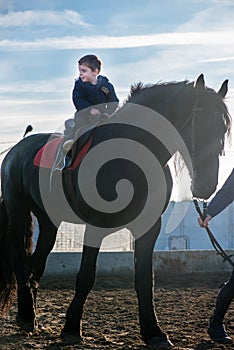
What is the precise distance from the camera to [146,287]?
5207 millimetres

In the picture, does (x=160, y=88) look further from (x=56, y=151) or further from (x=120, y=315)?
(x=120, y=315)

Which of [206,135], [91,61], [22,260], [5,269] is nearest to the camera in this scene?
[206,135]

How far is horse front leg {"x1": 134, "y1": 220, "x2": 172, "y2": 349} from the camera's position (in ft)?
16.7

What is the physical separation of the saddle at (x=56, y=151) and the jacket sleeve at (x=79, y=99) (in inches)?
13.1

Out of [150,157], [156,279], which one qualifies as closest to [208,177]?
[150,157]

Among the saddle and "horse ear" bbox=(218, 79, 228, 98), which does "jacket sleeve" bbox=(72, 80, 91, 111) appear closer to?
the saddle

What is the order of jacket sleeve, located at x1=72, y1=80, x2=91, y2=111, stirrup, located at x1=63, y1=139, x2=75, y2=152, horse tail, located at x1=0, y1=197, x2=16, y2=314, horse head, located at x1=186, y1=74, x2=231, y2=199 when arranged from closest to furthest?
horse head, located at x1=186, y1=74, x2=231, y2=199
stirrup, located at x1=63, y1=139, x2=75, y2=152
jacket sleeve, located at x1=72, y1=80, x2=91, y2=111
horse tail, located at x1=0, y1=197, x2=16, y2=314

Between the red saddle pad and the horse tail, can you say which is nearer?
the red saddle pad

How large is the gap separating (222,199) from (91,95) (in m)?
1.36

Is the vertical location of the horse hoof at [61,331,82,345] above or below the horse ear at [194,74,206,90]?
below

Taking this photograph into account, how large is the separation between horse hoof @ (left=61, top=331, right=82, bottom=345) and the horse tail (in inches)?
42.3

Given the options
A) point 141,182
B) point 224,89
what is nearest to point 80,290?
point 141,182

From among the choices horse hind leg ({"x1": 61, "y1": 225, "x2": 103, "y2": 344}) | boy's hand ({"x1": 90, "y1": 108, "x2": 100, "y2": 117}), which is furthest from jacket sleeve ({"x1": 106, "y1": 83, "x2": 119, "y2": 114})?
horse hind leg ({"x1": 61, "y1": 225, "x2": 103, "y2": 344})

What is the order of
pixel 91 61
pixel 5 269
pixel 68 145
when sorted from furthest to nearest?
1. pixel 5 269
2. pixel 91 61
3. pixel 68 145
